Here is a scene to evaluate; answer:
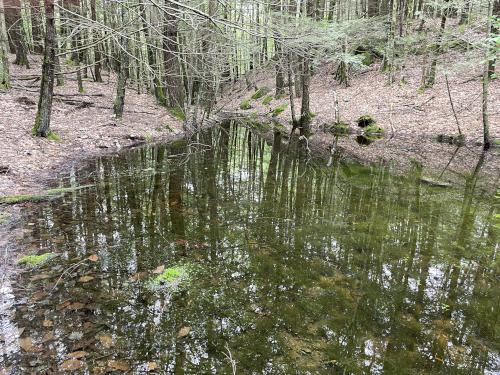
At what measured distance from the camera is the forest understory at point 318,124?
32.3 ft

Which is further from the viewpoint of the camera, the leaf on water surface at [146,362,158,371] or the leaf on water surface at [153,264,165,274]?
the leaf on water surface at [153,264,165,274]

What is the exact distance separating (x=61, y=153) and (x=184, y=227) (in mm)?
6268

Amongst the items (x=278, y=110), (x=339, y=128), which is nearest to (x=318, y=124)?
(x=339, y=128)

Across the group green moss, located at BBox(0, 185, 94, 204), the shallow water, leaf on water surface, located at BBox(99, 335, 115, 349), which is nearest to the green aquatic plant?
the shallow water

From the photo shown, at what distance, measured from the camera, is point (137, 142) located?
13547mm

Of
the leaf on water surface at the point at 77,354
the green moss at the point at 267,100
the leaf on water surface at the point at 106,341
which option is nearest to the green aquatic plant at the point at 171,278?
the leaf on water surface at the point at 106,341

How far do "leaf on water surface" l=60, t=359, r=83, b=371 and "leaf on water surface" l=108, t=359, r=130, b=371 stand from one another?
0.79 feet

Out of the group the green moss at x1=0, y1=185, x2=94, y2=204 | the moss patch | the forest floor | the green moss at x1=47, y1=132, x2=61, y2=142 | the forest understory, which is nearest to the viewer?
the green moss at x1=0, y1=185, x2=94, y2=204

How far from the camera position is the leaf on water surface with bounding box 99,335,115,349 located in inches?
130

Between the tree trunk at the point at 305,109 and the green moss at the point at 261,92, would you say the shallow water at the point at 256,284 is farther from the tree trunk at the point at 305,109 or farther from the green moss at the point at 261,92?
the green moss at the point at 261,92

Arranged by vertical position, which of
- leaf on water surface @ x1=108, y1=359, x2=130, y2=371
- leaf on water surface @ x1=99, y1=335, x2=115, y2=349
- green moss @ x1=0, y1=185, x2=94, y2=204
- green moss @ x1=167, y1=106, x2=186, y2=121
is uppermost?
green moss @ x1=167, y1=106, x2=186, y2=121

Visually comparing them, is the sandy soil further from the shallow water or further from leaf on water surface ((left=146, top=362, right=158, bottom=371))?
leaf on water surface ((left=146, top=362, right=158, bottom=371))

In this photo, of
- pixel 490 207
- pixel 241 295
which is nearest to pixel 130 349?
pixel 241 295

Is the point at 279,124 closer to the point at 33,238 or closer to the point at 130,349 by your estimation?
the point at 33,238
